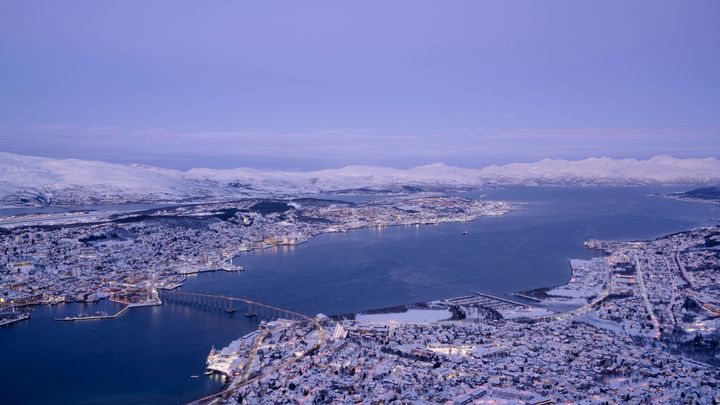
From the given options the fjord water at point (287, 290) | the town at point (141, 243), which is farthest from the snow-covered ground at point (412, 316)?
the town at point (141, 243)

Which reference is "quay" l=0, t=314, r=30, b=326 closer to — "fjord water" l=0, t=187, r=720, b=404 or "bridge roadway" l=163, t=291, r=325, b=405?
"fjord water" l=0, t=187, r=720, b=404

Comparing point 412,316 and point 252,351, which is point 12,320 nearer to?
point 252,351

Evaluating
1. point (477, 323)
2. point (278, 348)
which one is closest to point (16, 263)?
point (278, 348)

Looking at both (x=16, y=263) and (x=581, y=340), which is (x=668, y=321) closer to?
(x=581, y=340)

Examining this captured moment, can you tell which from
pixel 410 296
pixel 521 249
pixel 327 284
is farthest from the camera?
pixel 521 249

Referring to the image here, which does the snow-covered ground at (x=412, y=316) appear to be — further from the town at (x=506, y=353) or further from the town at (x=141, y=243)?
the town at (x=141, y=243)

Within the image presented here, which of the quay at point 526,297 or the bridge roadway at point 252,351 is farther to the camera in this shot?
the quay at point 526,297
